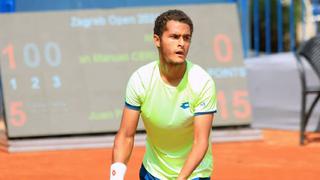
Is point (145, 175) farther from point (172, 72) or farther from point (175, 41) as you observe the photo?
point (175, 41)

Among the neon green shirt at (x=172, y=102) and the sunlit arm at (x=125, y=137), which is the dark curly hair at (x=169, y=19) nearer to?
the neon green shirt at (x=172, y=102)

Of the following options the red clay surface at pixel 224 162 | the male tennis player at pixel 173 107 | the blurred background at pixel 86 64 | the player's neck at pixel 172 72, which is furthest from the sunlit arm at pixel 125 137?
the blurred background at pixel 86 64

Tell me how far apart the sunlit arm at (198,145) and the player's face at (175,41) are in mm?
323

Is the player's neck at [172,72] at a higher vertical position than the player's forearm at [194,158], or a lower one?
higher

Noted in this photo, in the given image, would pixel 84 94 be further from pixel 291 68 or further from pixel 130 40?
pixel 291 68

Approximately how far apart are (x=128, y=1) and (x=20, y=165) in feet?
11.8

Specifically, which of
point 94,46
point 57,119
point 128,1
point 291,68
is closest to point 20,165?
point 57,119

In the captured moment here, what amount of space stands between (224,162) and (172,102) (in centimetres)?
501

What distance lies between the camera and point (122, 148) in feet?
14.7

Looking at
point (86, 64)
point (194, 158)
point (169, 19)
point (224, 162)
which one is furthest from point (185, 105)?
point (86, 64)

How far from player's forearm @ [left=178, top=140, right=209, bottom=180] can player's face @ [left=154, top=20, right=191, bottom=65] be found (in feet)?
1.38

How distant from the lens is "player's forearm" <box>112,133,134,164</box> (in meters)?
4.45

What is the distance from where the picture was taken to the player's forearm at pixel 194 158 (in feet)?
14.0

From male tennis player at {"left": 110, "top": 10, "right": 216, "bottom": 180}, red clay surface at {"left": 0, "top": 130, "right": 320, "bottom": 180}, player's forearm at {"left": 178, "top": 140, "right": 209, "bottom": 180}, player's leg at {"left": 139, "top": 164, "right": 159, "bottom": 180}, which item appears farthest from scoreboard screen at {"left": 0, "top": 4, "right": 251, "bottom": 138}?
player's forearm at {"left": 178, "top": 140, "right": 209, "bottom": 180}
